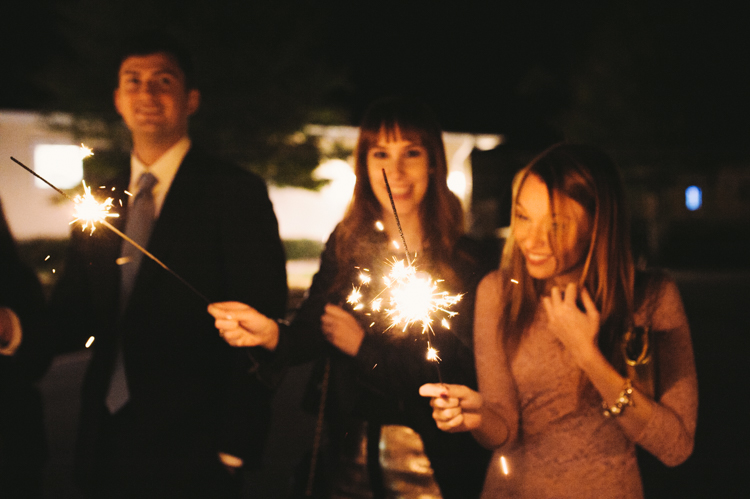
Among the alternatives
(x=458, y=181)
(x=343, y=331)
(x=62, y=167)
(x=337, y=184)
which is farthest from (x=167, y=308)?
(x=458, y=181)

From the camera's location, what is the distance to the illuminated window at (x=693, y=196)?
2977 cm

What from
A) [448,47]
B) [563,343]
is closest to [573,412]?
[563,343]

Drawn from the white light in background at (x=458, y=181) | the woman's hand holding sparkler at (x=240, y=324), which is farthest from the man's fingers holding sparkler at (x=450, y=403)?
the white light in background at (x=458, y=181)

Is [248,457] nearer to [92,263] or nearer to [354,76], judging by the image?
[92,263]

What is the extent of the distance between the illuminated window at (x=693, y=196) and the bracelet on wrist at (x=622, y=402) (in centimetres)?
3146

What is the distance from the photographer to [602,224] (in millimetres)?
2268

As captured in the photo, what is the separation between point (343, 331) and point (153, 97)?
1.40m

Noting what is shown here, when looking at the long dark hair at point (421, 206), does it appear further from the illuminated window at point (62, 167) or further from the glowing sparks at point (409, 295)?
the illuminated window at point (62, 167)

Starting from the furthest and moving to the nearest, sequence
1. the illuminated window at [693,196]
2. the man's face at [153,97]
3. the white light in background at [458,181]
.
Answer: the illuminated window at [693,196]
the white light in background at [458,181]
the man's face at [153,97]

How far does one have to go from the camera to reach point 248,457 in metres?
2.62

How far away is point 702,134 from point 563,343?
27.3 meters

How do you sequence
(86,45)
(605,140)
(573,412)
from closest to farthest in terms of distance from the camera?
(573,412) < (86,45) < (605,140)

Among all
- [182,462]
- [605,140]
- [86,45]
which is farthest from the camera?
[605,140]

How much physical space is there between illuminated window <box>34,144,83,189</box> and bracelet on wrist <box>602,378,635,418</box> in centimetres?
190
